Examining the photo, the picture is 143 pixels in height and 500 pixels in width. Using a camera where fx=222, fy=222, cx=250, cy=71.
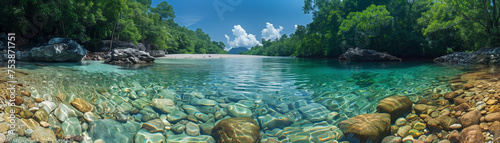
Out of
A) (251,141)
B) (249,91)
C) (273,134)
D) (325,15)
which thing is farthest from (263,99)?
(325,15)

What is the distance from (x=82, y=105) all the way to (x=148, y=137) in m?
1.58

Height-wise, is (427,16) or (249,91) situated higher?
(427,16)

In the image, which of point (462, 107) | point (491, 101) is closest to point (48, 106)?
point (462, 107)

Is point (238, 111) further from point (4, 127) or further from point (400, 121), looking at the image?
point (4, 127)

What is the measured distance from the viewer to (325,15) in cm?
3772

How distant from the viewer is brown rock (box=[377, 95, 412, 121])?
3799 millimetres

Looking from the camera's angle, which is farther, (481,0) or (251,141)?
(481,0)

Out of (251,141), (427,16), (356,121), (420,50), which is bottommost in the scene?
(251,141)

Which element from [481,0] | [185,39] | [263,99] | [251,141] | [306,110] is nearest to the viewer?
[251,141]

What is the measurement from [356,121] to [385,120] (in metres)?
0.45

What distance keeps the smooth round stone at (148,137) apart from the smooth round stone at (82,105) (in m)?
1.21

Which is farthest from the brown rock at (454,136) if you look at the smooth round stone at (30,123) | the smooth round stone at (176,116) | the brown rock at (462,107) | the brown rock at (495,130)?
the smooth round stone at (30,123)

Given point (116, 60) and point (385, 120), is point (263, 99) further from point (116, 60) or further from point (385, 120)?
point (116, 60)

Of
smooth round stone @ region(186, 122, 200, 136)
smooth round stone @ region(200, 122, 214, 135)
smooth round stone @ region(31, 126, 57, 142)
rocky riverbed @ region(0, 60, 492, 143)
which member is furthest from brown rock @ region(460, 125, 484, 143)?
smooth round stone @ region(31, 126, 57, 142)
